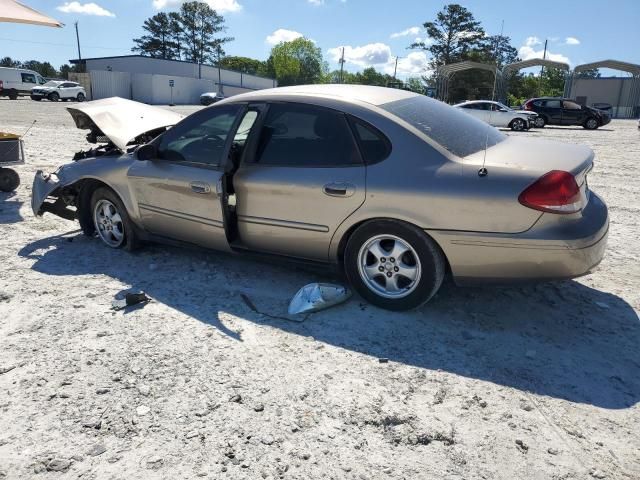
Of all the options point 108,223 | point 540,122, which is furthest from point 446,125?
point 540,122

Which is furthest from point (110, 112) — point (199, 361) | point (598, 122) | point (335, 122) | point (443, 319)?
point (598, 122)

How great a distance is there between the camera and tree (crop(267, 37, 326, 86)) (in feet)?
336

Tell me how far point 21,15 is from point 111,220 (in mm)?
4716

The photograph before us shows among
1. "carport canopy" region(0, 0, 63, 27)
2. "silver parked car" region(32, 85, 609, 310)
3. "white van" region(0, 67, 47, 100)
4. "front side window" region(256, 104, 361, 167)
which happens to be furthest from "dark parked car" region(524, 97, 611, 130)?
"white van" region(0, 67, 47, 100)

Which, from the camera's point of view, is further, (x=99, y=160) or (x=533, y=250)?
(x=99, y=160)

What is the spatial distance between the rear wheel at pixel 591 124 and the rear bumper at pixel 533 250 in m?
26.1

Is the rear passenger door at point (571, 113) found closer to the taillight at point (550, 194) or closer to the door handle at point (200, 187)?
the taillight at point (550, 194)

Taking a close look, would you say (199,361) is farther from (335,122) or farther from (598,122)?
(598,122)

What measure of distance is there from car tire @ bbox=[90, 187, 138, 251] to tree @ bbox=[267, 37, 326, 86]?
330 ft

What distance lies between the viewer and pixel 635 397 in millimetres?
2857

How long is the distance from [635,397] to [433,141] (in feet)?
6.36

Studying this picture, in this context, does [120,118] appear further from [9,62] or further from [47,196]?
[9,62]

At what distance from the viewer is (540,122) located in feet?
85.9

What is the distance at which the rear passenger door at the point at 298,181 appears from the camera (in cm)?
375
